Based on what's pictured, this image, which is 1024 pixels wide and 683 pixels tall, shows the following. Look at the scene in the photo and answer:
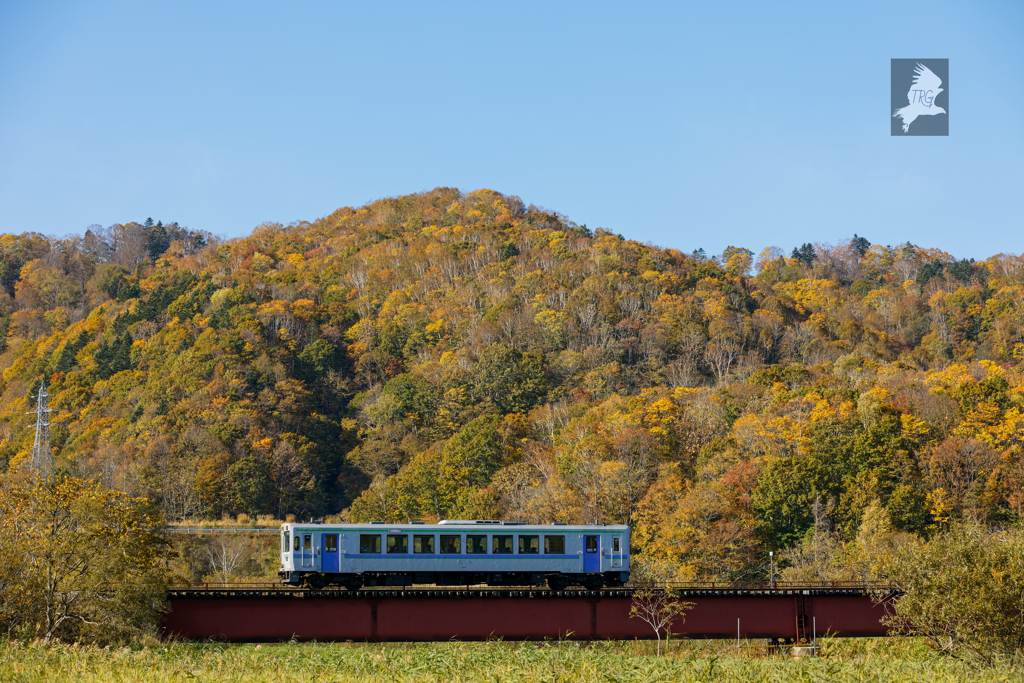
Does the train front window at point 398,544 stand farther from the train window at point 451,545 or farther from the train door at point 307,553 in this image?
the train door at point 307,553

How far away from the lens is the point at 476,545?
36.3 metres

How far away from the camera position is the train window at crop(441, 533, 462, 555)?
36125mm

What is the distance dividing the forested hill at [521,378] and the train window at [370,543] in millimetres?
24362

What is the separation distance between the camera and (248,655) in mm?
29641

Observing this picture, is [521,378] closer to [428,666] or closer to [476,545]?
[476,545]

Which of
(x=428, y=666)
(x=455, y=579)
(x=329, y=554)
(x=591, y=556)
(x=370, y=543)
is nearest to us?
(x=428, y=666)

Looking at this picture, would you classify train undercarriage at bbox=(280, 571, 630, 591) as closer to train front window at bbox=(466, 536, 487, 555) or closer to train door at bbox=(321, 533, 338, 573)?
train door at bbox=(321, 533, 338, 573)

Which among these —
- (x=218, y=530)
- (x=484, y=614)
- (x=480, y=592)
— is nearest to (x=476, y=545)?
(x=480, y=592)

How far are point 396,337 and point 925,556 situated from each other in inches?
3277

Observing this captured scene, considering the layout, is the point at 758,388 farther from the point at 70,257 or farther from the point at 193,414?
the point at 70,257

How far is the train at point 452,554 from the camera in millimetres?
35344

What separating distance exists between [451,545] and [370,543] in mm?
2777

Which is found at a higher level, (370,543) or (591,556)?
(370,543)

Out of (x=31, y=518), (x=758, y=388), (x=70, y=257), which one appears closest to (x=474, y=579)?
(x=31, y=518)
